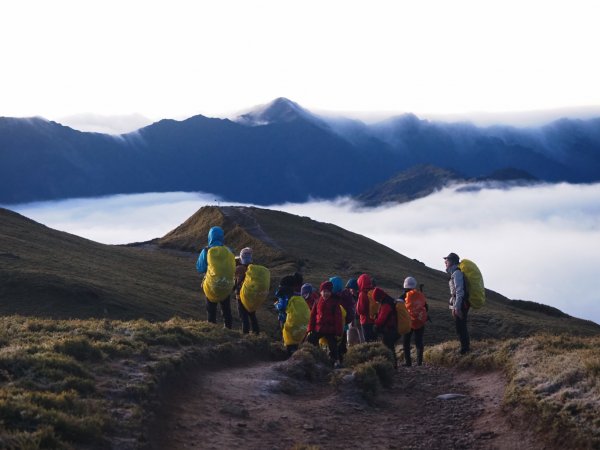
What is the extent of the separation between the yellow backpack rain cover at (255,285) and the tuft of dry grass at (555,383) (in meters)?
5.54

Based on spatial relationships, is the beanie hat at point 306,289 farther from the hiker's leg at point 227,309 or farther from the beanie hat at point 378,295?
the hiker's leg at point 227,309

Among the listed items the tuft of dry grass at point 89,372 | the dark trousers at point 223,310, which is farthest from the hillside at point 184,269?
the tuft of dry grass at point 89,372

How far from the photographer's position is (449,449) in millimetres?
11336

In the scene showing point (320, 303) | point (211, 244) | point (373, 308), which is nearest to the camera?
point (320, 303)

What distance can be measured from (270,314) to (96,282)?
1036 centimetres

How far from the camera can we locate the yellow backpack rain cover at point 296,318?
57.6 ft

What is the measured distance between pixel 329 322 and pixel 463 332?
3.54m

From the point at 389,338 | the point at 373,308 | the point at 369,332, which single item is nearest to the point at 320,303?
the point at 389,338

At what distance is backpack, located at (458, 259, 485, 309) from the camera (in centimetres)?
1741

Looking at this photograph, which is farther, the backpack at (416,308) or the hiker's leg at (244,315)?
the hiker's leg at (244,315)

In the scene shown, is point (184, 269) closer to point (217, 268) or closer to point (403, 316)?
point (217, 268)

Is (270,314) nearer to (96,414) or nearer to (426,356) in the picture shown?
(426,356)

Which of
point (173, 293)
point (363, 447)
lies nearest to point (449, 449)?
point (363, 447)

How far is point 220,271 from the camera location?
18.3 metres
